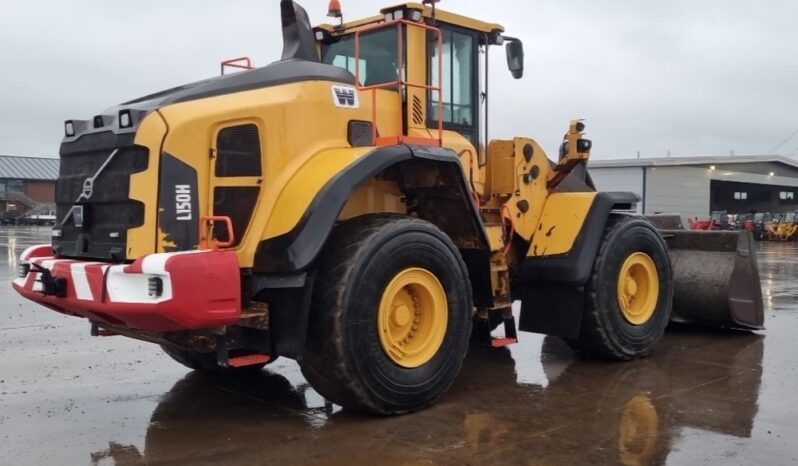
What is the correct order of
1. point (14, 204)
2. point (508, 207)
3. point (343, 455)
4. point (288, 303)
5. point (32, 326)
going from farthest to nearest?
point (14, 204)
point (32, 326)
point (508, 207)
point (288, 303)
point (343, 455)

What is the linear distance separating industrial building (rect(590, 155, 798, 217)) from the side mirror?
24.3 m

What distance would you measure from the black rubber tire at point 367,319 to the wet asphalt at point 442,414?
215 mm

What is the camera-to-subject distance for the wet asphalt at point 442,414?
4320mm

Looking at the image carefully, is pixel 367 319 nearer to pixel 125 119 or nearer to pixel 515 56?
pixel 125 119

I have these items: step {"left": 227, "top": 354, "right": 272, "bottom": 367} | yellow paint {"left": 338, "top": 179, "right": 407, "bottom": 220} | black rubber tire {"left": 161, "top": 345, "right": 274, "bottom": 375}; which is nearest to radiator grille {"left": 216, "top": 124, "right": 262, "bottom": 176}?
yellow paint {"left": 338, "top": 179, "right": 407, "bottom": 220}

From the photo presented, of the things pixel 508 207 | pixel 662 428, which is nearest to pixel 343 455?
pixel 662 428

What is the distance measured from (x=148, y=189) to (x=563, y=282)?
11.7 feet

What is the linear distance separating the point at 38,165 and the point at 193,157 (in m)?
70.9

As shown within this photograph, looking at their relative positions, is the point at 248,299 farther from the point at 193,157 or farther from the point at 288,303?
the point at 193,157

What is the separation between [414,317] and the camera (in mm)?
5301

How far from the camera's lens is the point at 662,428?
4832 mm

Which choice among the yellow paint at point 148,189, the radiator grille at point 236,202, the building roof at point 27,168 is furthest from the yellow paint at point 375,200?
the building roof at point 27,168

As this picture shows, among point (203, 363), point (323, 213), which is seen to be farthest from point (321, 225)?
point (203, 363)

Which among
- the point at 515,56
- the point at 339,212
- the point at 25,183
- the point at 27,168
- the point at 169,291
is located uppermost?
the point at 27,168
